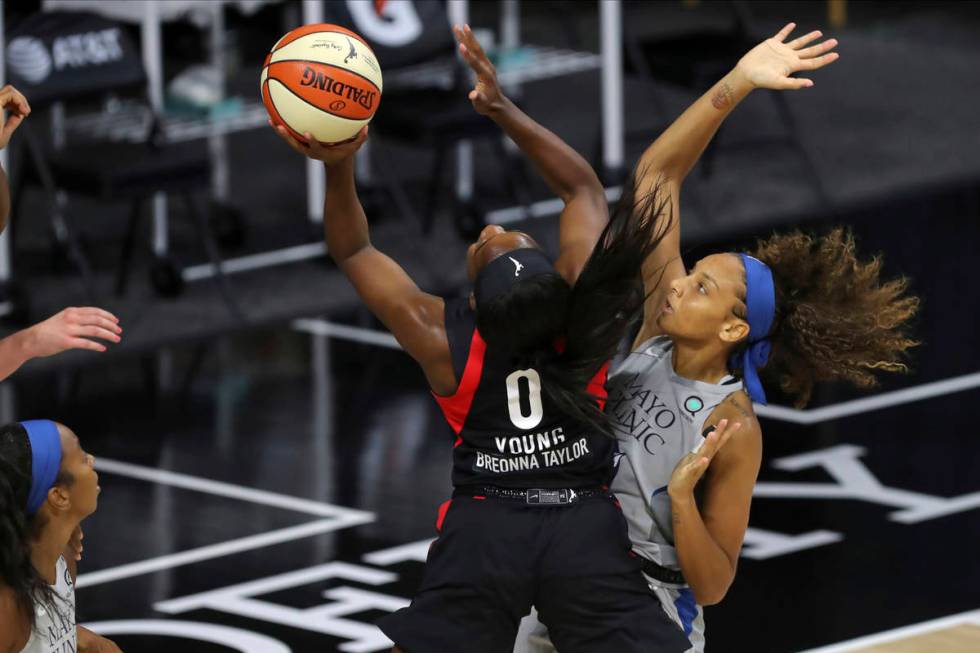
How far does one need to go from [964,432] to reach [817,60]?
3.91 m

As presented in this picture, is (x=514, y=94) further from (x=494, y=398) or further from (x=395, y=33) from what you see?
(x=494, y=398)

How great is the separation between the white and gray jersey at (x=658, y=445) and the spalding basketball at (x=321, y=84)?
34.1 inches

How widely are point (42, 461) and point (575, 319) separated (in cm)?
111

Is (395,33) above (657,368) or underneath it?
above

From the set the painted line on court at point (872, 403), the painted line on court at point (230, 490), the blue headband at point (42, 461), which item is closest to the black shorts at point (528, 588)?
the blue headband at point (42, 461)

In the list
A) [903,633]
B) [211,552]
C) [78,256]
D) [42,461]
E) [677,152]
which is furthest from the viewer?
[78,256]

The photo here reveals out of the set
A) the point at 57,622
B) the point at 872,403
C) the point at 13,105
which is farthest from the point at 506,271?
the point at 872,403

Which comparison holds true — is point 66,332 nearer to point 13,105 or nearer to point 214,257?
point 13,105

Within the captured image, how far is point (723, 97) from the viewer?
4.84 metres

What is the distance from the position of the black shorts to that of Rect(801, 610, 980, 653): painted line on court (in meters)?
1.91

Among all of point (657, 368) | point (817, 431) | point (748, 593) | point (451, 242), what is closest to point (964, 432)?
point (817, 431)

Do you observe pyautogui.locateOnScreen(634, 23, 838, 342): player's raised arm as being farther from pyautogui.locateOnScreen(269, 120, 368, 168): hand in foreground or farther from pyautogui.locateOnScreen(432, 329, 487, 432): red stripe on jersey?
pyautogui.locateOnScreen(269, 120, 368, 168): hand in foreground

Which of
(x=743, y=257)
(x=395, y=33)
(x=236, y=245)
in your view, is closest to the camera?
(x=743, y=257)

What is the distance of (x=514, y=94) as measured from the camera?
10.9 m
